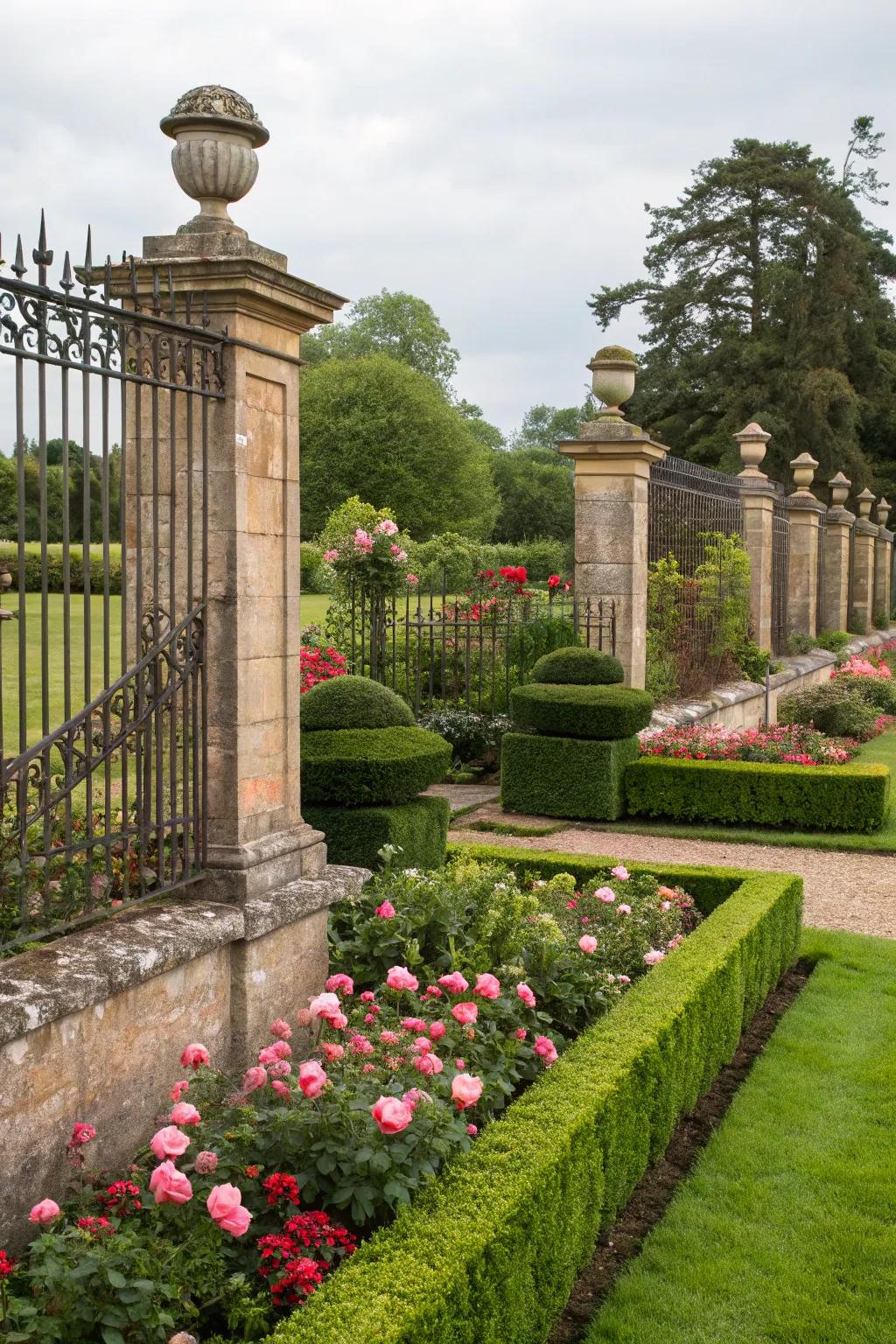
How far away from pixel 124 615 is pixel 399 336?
5219cm

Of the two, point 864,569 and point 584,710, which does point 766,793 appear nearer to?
point 584,710

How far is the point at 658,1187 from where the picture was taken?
4.25 m

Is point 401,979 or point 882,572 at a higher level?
point 882,572

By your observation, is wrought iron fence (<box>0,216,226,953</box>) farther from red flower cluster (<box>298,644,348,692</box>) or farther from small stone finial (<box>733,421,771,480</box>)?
small stone finial (<box>733,421,771,480</box>)

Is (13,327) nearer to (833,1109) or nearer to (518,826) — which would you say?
(833,1109)

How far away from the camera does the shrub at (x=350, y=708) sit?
22.1 feet

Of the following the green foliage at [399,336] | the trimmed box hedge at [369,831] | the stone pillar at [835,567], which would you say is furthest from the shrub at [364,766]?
the green foliage at [399,336]

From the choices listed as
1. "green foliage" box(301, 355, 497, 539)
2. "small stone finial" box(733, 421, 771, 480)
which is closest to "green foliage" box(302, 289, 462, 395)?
"green foliage" box(301, 355, 497, 539)

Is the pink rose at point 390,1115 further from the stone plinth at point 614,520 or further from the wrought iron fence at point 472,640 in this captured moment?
the stone plinth at point 614,520

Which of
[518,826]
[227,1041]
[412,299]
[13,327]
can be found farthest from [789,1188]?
[412,299]

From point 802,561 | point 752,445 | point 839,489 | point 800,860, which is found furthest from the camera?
point 839,489

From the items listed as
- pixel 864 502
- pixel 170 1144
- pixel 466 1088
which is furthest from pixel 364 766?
pixel 864 502

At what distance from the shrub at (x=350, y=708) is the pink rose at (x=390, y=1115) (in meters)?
3.76

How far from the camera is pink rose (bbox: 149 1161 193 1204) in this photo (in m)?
2.78
